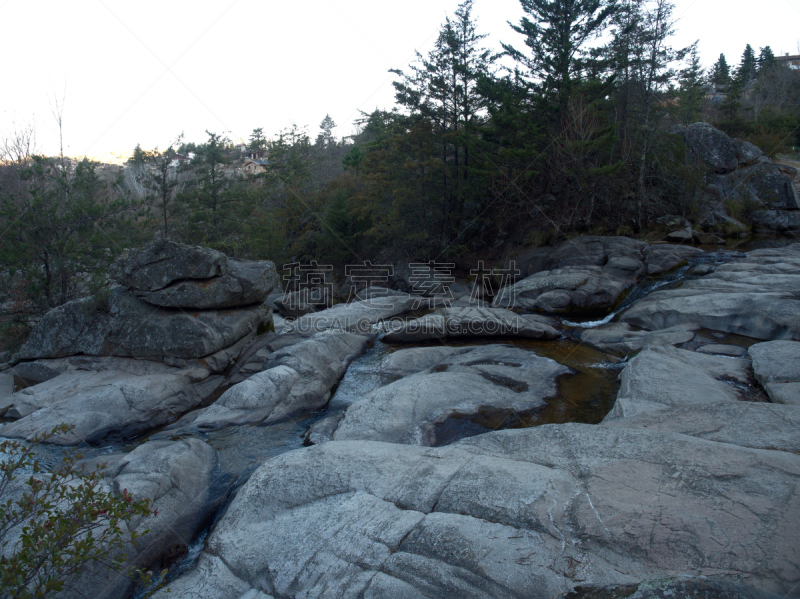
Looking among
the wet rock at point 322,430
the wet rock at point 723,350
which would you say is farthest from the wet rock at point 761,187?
the wet rock at point 322,430

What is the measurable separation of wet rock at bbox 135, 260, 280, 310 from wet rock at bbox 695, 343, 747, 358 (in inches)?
354

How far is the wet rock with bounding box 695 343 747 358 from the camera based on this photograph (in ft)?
26.6

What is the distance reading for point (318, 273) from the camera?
76.5 ft

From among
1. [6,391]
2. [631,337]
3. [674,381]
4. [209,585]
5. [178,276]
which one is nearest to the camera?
[209,585]

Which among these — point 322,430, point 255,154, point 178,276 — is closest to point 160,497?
point 322,430

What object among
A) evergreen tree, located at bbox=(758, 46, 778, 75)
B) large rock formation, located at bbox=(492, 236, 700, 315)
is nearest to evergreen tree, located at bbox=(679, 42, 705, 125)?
large rock formation, located at bbox=(492, 236, 700, 315)

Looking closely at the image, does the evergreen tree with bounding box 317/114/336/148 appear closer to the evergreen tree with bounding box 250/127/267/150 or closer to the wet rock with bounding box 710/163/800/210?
the evergreen tree with bounding box 250/127/267/150

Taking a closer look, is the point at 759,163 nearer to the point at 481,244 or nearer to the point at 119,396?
the point at 481,244

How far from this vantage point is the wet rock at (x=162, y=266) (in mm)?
10070

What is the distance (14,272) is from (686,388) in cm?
Answer: 1381

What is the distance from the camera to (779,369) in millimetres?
6820

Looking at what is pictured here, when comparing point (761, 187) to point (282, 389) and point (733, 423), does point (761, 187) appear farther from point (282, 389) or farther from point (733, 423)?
point (282, 389)

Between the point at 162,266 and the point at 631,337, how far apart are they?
32.8 feet

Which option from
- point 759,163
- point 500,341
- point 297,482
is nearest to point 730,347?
point 500,341
